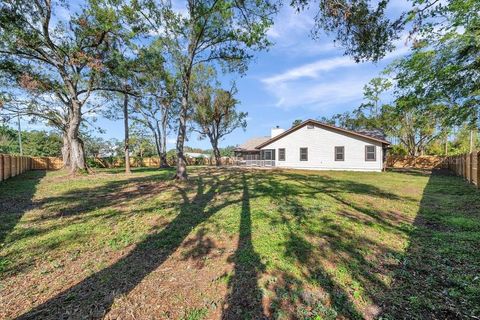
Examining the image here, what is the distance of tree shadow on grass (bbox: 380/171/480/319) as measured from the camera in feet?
8.00

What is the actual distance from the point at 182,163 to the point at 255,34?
7090 mm

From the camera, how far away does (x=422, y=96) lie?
12.8 meters

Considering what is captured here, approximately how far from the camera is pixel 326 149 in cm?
2136

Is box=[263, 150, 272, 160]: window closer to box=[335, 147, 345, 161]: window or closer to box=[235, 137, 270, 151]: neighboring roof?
box=[335, 147, 345, 161]: window

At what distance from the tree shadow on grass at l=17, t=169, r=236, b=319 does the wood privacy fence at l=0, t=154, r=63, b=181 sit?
13.0 m

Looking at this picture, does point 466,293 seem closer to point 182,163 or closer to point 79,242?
point 79,242

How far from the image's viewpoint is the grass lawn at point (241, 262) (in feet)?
8.27

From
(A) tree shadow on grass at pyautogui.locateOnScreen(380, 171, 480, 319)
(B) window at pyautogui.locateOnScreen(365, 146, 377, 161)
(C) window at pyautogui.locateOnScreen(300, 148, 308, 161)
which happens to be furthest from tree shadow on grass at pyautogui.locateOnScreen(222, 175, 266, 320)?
(C) window at pyautogui.locateOnScreen(300, 148, 308, 161)

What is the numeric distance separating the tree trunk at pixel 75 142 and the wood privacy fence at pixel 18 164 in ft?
9.66

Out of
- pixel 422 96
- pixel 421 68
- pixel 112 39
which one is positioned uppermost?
pixel 112 39

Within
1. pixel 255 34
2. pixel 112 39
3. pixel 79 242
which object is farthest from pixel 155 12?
pixel 79 242

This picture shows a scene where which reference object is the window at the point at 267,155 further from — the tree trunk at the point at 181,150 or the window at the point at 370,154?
the tree trunk at the point at 181,150

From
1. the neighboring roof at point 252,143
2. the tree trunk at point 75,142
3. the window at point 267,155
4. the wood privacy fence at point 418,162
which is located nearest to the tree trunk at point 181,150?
the tree trunk at point 75,142

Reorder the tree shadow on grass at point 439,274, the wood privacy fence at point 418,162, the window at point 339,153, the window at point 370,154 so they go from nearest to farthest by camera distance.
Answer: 1. the tree shadow on grass at point 439,274
2. the window at point 370,154
3. the window at point 339,153
4. the wood privacy fence at point 418,162
